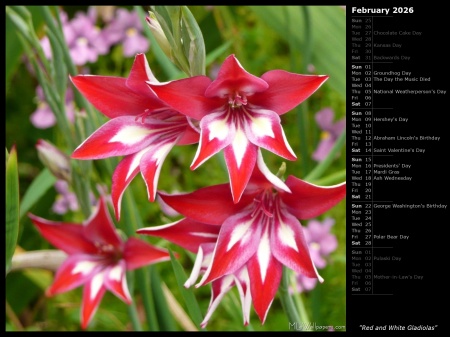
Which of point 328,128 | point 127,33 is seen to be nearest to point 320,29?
point 328,128

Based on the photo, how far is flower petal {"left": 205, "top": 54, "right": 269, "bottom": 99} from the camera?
18.1 inches

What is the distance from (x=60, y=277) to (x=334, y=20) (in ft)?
1.31

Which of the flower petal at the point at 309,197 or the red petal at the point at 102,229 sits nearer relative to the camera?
the flower petal at the point at 309,197

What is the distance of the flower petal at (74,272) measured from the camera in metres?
0.67

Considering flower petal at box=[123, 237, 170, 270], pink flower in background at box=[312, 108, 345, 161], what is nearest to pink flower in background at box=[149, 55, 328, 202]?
flower petal at box=[123, 237, 170, 270]

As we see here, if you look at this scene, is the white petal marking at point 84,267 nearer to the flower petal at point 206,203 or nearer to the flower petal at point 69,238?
the flower petal at point 69,238

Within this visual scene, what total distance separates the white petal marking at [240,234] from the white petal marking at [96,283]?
22 centimetres

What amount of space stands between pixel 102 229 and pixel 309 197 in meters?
0.25

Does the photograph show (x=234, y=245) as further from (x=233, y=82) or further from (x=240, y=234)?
(x=233, y=82)

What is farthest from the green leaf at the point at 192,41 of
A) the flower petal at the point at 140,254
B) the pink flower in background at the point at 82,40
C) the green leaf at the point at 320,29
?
the pink flower in background at the point at 82,40

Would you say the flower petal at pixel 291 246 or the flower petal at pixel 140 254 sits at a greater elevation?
the flower petal at pixel 291 246
